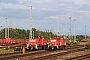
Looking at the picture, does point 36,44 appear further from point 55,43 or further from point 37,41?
point 55,43

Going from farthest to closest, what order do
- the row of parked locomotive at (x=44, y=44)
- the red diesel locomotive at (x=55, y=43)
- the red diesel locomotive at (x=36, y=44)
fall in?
the red diesel locomotive at (x=55, y=43), the row of parked locomotive at (x=44, y=44), the red diesel locomotive at (x=36, y=44)

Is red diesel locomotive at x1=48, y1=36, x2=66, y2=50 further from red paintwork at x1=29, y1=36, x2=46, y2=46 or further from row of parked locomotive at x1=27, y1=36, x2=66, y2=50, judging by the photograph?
red paintwork at x1=29, y1=36, x2=46, y2=46

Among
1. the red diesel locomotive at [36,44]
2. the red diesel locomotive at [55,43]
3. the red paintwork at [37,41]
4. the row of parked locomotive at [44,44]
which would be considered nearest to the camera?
the red diesel locomotive at [36,44]

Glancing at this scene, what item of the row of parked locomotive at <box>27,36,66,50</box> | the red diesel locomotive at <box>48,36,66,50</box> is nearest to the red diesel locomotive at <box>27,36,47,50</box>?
the row of parked locomotive at <box>27,36,66,50</box>

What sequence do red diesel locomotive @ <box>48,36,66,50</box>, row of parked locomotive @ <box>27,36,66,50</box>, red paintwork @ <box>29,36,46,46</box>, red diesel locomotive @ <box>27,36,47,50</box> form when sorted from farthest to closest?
red diesel locomotive @ <box>48,36,66,50</box> → red paintwork @ <box>29,36,46,46</box> → row of parked locomotive @ <box>27,36,66,50</box> → red diesel locomotive @ <box>27,36,47,50</box>

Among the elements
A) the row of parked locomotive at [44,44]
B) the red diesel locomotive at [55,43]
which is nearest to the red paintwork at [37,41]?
the row of parked locomotive at [44,44]

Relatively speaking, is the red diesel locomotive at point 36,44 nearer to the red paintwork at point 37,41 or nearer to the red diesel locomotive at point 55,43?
the red paintwork at point 37,41

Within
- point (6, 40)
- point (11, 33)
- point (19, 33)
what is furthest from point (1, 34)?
point (6, 40)

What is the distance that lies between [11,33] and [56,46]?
280ft

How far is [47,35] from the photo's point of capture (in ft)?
397

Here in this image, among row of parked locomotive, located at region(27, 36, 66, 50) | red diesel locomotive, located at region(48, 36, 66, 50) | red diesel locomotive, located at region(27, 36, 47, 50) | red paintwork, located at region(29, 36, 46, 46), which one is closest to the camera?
red diesel locomotive, located at region(27, 36, 47, 50)

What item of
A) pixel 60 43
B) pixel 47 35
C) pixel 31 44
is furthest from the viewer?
pixel 47 35

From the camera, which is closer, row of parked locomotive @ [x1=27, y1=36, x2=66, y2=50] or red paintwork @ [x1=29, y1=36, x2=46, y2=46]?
row of parked locomotive @ [x1=27, y1=36, x2=66, y2=50]

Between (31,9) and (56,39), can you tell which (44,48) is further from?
(31,9)
